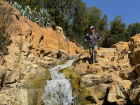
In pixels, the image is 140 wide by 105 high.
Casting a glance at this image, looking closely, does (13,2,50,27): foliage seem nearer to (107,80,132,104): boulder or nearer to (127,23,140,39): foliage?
(107,80,132,104): boulder

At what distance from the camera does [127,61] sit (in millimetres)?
10094

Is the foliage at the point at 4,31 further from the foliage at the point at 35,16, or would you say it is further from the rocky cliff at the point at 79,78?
the foliage at the point at 35,16

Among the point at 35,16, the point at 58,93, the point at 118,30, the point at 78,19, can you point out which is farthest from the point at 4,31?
the point at 118,30

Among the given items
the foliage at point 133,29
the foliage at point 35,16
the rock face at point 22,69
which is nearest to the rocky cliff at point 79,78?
the rock face at point 22,69

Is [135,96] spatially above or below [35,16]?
below

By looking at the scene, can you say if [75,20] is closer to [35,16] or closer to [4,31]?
[35,16]

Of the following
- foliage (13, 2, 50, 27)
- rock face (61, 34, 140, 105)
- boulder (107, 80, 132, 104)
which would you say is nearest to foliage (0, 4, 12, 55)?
rock face (61, 34, 140, 105)

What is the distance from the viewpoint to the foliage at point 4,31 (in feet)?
34.0

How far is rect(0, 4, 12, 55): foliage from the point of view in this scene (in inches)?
408

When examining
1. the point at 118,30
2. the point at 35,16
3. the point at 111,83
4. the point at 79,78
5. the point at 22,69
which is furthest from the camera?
the point at 118,30

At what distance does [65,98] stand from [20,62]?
4.23 m

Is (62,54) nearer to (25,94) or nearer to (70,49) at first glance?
(70,49)

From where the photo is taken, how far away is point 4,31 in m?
11.0

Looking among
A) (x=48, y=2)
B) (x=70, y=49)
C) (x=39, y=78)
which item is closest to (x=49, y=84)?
(x=39, y=78)
